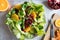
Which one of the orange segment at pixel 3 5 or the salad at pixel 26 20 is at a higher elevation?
the orange segment at pixel 3 5

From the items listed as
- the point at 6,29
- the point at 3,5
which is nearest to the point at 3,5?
the point at 3,5

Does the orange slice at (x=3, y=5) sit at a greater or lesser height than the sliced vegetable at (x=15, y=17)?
greater

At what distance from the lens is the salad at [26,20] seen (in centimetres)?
101

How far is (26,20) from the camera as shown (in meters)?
1.02

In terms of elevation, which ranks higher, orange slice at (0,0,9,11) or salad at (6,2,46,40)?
orange slice at (0,0,9,11)

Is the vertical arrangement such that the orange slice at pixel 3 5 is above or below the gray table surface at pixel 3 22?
above

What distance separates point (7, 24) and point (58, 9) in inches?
10.8

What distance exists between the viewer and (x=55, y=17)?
1069mm

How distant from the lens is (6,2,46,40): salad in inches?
39.8

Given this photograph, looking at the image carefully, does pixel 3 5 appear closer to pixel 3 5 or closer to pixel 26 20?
pixel 3 5

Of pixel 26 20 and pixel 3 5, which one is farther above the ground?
pixel 3 5

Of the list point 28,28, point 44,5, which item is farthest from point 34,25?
point 44,5

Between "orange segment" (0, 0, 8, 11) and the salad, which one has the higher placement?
"orange segment" (0, 0, 8, 11)

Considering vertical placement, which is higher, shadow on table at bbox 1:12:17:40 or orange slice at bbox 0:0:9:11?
orange slice at bbox 0:0:9:11
